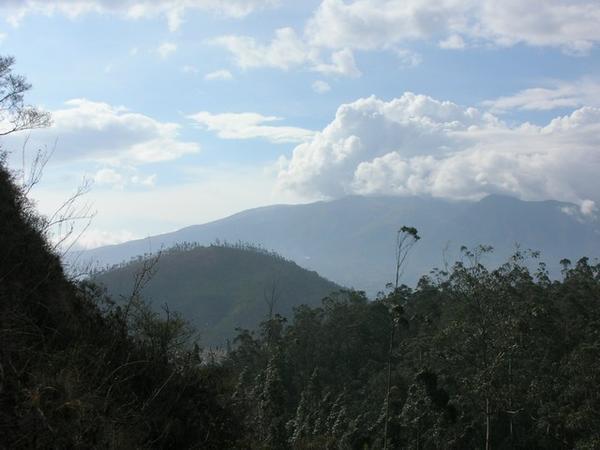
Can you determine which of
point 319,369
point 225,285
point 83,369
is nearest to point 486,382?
point 319,369

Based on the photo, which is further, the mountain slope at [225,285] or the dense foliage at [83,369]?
the mountain slope at [225,285]

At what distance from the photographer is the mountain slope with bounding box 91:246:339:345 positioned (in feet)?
470

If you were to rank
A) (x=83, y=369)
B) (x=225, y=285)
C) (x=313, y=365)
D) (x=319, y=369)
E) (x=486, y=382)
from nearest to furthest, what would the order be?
(x=83, y=369)
(x=486, y=382)
(x=319, y=369)
(x=313, y=365)
(x=225, y=285)

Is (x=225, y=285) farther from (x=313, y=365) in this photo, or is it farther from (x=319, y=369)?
(x=319, y=369)

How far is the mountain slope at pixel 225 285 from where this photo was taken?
470ft

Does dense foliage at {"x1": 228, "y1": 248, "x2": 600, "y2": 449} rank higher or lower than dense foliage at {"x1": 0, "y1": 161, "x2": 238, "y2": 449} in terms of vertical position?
lower

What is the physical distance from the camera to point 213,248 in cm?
19562

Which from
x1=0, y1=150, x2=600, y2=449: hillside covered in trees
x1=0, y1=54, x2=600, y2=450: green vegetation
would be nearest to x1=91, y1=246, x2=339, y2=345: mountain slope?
x1=0, y1=150, x2=600, y2=449: hillside covered in trees

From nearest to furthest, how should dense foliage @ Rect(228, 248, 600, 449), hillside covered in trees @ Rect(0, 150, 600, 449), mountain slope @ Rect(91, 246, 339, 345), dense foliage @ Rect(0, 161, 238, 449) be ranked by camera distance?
dense foliage @ Rect(0, 161, 238, 449), hillside covered in trees @ Rect(0, 150, 600, 449), dense foliage @ Rect(228, 248, 600, 449), mountain slope @ Rect(91, 246, 339, 345)

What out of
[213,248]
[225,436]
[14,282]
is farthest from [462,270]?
[213,248]

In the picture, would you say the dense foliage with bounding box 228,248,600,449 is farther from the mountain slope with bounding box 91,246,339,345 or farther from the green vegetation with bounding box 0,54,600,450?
the mountain slope with bounding box 91,246,339,345

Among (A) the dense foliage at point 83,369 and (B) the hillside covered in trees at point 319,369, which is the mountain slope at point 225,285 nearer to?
(B) the hillside covered in trees at point 319,369

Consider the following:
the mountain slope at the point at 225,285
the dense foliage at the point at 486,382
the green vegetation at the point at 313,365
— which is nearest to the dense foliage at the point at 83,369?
the green vegetation at the point at 313,365

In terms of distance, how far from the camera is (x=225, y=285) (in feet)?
558
